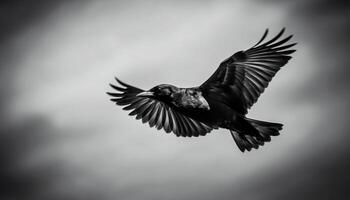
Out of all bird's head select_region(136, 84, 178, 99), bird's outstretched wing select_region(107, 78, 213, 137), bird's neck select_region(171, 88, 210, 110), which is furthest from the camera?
bird's outstretched wing select_region(107, 78, 213, 137)

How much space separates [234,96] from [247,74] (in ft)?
2.85

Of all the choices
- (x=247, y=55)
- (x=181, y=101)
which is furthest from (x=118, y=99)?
(x=247, y=55)

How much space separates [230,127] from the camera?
→ 44.1 ft

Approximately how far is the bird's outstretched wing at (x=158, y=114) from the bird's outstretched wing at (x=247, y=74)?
1.44 metres

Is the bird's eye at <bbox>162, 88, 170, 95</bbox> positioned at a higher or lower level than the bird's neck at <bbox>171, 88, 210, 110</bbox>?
higher

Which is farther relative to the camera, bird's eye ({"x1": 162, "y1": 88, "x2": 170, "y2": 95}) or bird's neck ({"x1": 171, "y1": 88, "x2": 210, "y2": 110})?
bird's eye ({"x1": 162, "y1": 88, "x2": 170, "y2": 95})

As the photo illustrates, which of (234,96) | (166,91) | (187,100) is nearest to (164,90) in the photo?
(166,91)

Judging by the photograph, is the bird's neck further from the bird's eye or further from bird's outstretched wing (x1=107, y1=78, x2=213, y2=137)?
bird's outstretched wing (x1=107, y1=78, x2=213, y2=137)

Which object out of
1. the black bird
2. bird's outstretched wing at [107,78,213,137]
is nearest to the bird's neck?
the black bird

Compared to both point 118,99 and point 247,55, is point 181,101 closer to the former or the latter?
point 247,55

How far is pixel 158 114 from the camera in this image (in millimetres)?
16141

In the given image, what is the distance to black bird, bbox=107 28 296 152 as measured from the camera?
13.4 meters

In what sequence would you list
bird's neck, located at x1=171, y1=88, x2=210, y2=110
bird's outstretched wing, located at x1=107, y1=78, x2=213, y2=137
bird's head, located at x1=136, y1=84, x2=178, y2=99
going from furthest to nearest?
bird's outstretched wing, located at x1=107, y1=78, x2=213, y2=137, bird's head, located at x1=136, y1=84, x2=178, y2=99, bird's neck, located at x1=171, y1=88, x2=210, y2=110

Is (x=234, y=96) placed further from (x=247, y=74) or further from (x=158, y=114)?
(x=158, y=114)
